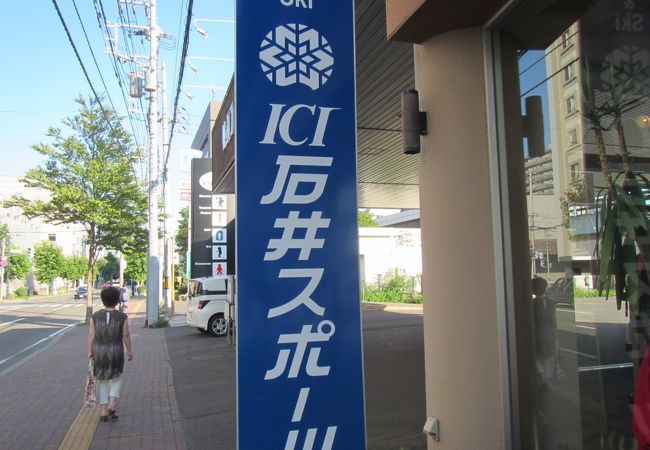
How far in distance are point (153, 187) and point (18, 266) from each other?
48360 mm

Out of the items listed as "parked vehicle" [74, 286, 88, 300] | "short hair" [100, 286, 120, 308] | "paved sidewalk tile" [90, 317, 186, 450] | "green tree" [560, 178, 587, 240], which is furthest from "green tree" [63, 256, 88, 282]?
"green tree" [560, 178, 587, 240]

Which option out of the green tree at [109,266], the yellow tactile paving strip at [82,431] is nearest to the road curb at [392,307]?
the yellow tactile paving strip at [82,431]

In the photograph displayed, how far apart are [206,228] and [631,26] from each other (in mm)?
16929

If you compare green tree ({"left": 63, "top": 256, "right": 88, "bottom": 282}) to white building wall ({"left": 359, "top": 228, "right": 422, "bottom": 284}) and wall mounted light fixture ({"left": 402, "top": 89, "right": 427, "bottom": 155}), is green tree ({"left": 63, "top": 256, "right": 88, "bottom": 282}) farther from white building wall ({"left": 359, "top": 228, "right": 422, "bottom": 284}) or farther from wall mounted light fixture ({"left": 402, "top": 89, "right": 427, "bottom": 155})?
wall mounted light fixture ({"left": 402, "top": 89, "right": 427, "bottom": 155})

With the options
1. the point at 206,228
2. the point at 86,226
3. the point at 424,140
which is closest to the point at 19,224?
the point at 86,226

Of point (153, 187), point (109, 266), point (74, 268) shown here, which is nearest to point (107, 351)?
point (153, 187)

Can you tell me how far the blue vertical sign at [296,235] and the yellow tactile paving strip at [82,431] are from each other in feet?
12.6

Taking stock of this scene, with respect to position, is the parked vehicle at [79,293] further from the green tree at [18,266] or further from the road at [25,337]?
the road at [25,337]

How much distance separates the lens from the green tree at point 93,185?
19.2 m

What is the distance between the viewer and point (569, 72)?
3.29 meters

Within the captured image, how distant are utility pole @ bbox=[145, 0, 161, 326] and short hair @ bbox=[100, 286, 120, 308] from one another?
12.8 m

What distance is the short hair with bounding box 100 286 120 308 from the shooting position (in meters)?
6.60

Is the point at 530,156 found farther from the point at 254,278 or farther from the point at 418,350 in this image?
the point at 418,350

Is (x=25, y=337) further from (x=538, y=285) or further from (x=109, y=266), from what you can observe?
(x=109, y=266)
